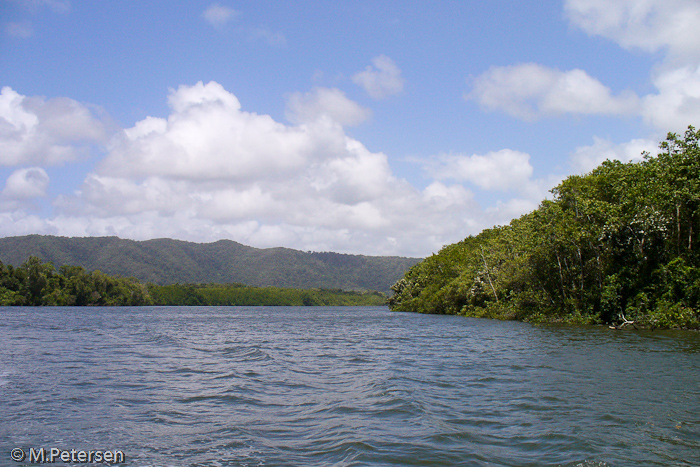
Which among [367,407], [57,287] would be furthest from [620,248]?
[57,287]

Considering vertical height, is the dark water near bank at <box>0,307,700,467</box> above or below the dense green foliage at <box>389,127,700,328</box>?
below

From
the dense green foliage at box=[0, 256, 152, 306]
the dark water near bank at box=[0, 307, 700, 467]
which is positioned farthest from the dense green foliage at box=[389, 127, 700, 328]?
the dense green foliage at box=[0, 256, 152, 306]

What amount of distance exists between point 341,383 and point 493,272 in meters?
50.5

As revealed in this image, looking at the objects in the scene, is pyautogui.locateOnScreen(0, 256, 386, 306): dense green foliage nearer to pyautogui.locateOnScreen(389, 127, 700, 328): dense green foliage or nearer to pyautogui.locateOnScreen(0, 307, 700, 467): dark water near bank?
pyautogui.locateOnScreen(0, 307, 700, 467): dark water near bank

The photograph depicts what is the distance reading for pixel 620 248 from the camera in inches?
1585

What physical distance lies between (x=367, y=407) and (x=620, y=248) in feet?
116

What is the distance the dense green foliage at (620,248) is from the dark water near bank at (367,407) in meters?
14.7

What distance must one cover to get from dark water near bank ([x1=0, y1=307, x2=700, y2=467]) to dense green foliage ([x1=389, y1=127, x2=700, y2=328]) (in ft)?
48.1

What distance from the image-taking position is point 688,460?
8.50 m

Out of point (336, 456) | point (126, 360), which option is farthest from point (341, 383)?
point (126, 360)

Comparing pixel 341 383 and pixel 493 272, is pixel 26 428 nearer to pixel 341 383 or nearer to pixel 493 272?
pixel 341 383

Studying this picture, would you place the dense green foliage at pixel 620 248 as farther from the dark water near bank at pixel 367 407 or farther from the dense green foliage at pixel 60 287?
the dense green foliage at pixel 60 287

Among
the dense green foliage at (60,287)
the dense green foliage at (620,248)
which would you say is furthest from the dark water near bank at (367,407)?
the dense green foliage at (60,287)

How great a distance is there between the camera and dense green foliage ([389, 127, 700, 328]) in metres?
35.3
